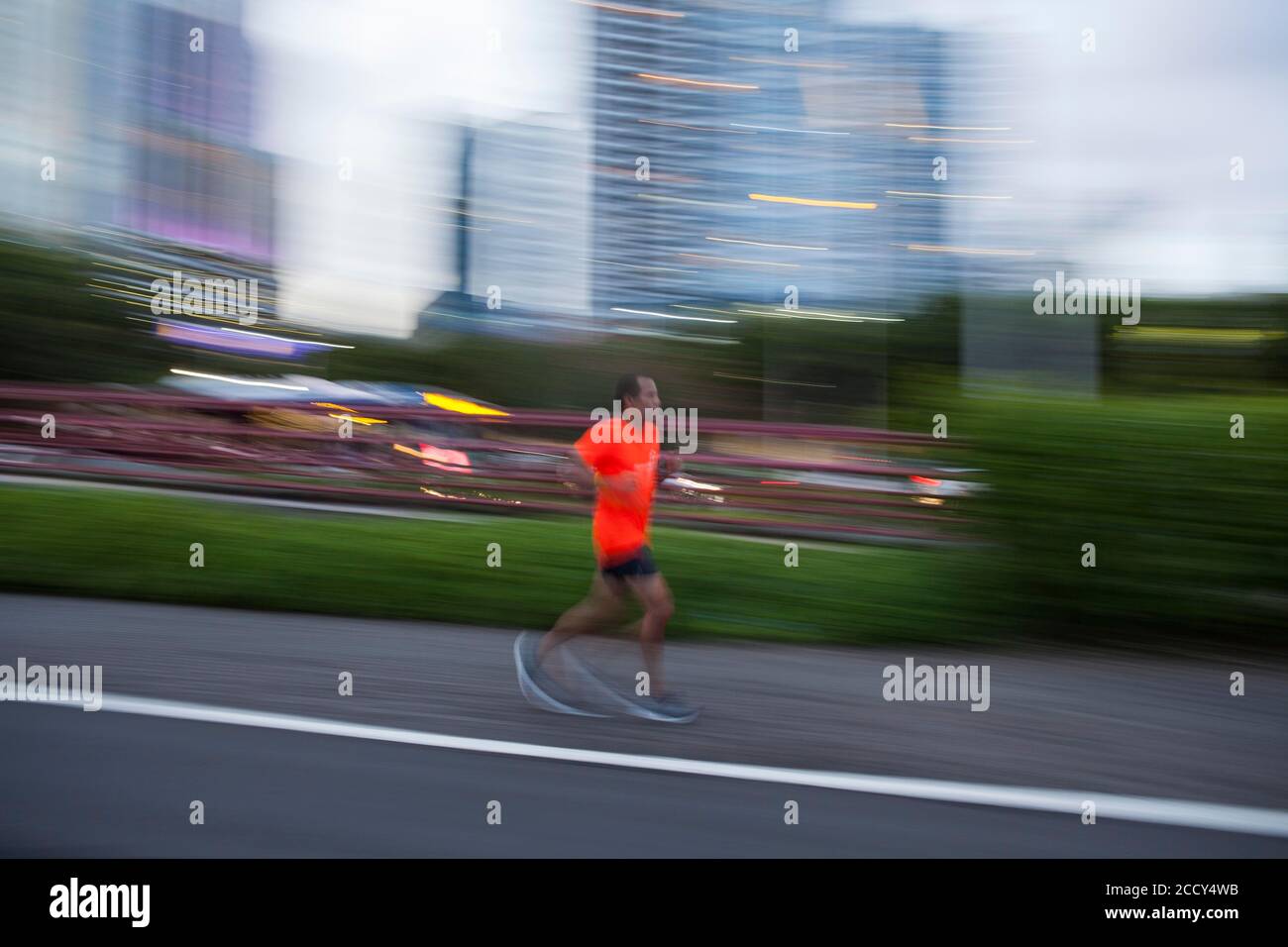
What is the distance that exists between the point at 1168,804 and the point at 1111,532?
2.94 m

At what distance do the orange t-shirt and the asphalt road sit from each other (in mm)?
885

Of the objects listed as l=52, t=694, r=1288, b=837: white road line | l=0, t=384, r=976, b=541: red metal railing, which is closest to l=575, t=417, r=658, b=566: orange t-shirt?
l=52, t=694, r=1288, b=837: white road line

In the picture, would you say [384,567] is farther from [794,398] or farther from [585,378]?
[794,398]

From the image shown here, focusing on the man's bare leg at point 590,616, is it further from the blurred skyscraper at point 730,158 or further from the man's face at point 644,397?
the blurred skyscraper at point 730,158

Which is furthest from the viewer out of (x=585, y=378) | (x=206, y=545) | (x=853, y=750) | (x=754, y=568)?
(x=585, y=378)

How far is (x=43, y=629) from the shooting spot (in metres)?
7.45

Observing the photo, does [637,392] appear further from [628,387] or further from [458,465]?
[458,465]

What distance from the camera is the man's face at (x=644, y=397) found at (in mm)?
5359

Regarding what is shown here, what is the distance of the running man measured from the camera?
17.5 feet

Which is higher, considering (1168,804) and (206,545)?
(206,545)

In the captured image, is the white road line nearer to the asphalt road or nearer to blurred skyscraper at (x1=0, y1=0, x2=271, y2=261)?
the asphalt road

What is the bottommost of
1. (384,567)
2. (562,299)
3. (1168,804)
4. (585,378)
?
(1168,804)
